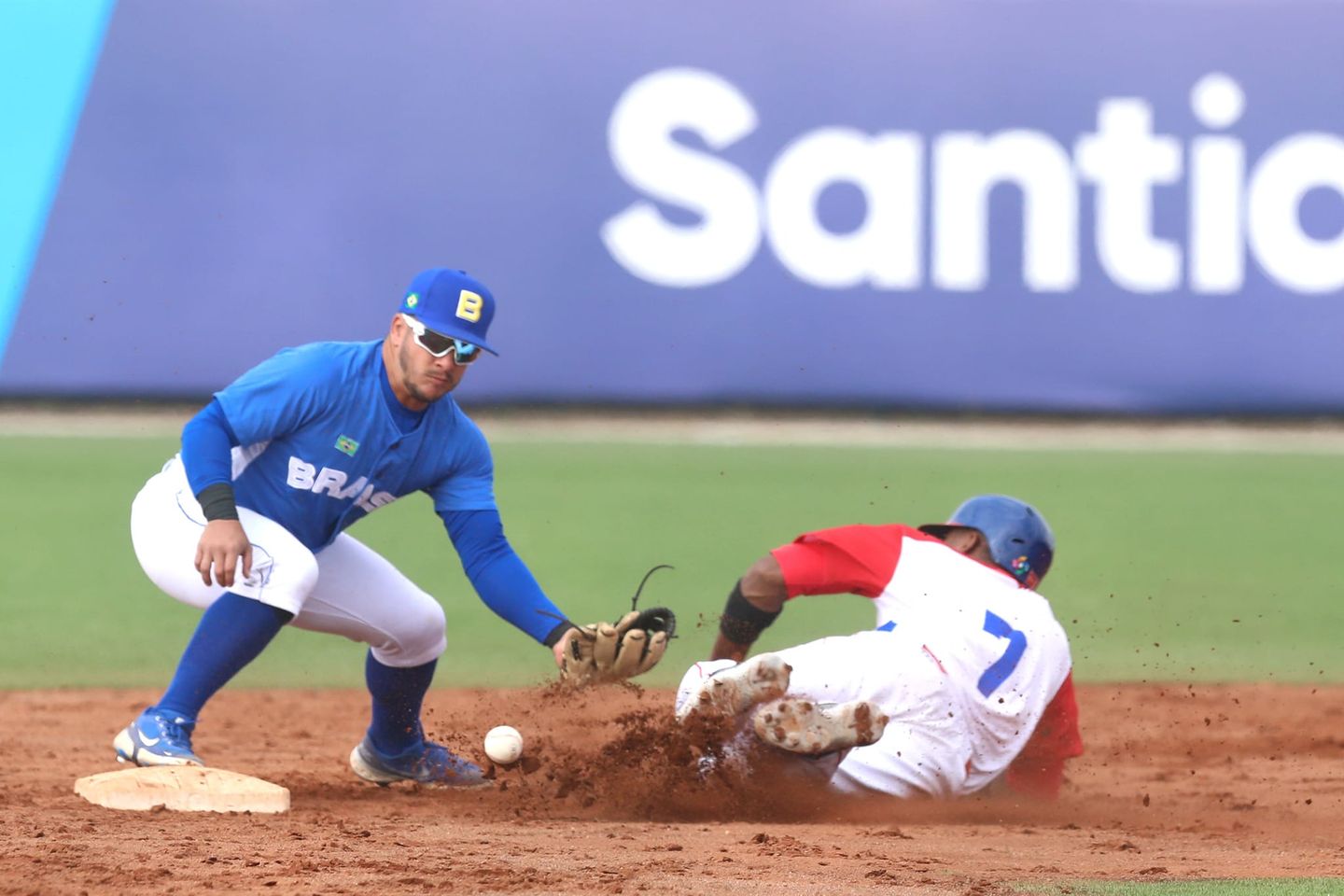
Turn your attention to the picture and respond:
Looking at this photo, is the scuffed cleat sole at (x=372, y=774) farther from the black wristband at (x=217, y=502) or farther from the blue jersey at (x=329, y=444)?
the black wristband at (x=217, y=502)

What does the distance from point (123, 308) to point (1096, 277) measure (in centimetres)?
656

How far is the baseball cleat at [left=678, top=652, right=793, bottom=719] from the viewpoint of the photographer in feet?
15.5

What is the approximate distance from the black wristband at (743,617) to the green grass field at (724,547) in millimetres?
2111

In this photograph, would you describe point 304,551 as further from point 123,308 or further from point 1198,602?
point 123,308

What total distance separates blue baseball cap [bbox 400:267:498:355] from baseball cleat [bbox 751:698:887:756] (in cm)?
124

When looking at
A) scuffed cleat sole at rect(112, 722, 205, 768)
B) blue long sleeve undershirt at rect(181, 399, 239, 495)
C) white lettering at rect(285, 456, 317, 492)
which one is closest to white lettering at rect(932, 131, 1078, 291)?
white lettering at rect(285, 456, 317, 492)

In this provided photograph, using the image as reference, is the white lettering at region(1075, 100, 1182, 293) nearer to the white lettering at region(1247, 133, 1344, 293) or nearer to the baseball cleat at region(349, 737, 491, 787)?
the white lettering at region(1247, 133, 1344, 293)

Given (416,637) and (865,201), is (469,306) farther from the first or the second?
(865,201)

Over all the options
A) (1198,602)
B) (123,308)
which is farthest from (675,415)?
(1198,602)

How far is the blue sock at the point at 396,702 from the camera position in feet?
17.7

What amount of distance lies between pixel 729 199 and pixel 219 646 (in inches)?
313

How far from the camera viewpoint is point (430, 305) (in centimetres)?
486

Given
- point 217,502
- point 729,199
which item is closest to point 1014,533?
point 217,502

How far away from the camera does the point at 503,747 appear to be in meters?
5.29
